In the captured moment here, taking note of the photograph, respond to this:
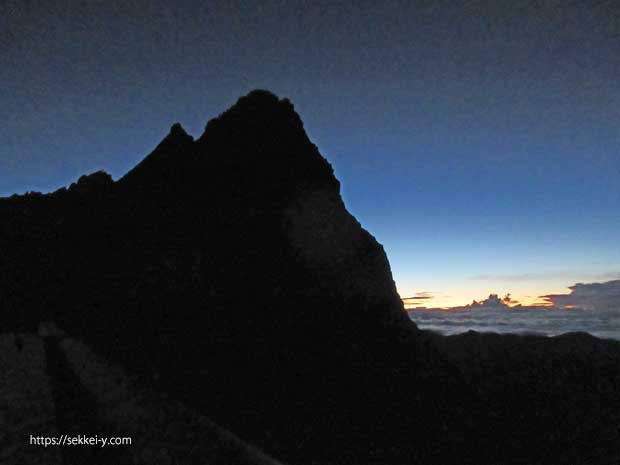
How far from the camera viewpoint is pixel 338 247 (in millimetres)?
12336

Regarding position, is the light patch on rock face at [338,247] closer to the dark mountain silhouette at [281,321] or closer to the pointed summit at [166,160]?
the dark mountain silhouette at [281,321]

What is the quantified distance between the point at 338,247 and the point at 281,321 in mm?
3151

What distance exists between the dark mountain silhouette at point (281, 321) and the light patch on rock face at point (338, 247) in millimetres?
45

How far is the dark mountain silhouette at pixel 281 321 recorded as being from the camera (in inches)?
424

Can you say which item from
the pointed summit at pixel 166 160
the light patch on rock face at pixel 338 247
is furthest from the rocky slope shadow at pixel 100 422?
the pointed summit at pixel 166 160

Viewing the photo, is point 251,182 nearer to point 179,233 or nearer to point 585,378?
point 179,233

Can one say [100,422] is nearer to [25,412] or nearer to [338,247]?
[25,412]

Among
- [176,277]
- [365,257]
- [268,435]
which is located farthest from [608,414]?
[176,277]

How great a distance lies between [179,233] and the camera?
528 inches

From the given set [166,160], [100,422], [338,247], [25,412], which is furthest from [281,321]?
[166,160]

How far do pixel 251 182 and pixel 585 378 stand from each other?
26.3 meters

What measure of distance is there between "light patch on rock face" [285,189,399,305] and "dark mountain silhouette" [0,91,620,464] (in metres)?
0.04

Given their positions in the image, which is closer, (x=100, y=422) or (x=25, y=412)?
(x=25, y=412)

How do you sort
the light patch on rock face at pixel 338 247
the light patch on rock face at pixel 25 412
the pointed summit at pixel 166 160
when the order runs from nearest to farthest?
the light patch on rock face at pixel 25 412
the light patch on rock face at pixel 338 247
the pointed summit at pixel 166 160
